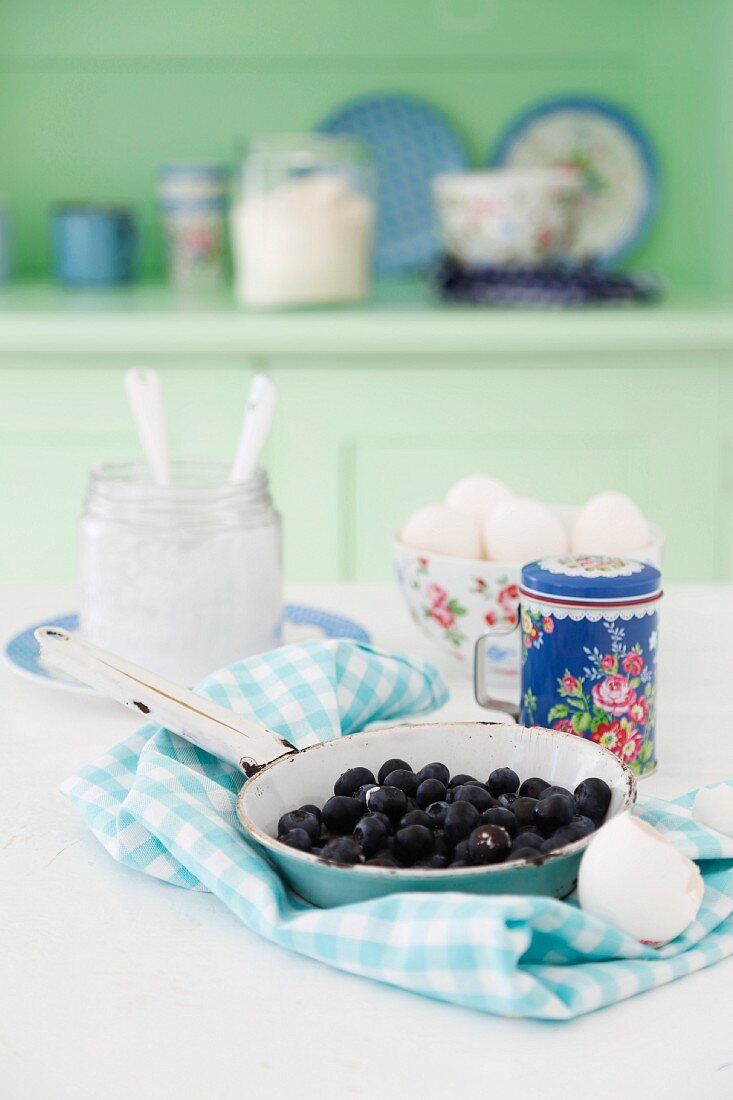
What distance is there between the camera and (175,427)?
2137 millimetres

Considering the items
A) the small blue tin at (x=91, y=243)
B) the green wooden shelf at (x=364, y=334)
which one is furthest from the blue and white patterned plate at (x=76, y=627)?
the small blue tin at (x=91, y=243)

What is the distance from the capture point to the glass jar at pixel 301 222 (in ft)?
7.16

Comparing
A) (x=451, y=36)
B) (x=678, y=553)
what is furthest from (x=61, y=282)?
(x=678, y=553)

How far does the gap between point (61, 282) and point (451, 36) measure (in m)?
0.88

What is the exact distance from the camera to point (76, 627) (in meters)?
1.11

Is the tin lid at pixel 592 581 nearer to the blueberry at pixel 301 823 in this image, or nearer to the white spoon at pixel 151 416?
the blueberry at pixel 301 823

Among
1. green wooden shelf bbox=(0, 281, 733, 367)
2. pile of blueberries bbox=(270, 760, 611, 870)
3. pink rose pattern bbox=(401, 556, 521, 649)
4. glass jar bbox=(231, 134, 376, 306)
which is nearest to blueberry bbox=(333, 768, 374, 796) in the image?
pile of blueberries bbox=(270, 760, 611, 870)

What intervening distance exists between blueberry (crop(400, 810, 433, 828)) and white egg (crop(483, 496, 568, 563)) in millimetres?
396

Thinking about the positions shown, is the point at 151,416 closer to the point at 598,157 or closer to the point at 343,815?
the point at 343,815

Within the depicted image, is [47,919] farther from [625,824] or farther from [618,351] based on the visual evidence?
[618,351]

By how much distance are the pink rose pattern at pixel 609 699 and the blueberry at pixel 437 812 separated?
0.61ft

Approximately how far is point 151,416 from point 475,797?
1.65 ft

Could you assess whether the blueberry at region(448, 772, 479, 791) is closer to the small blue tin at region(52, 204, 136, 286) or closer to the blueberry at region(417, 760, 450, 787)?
the blueberry at region(417, 760, 450, 787)

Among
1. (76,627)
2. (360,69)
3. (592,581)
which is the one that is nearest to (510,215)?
(360,69)
